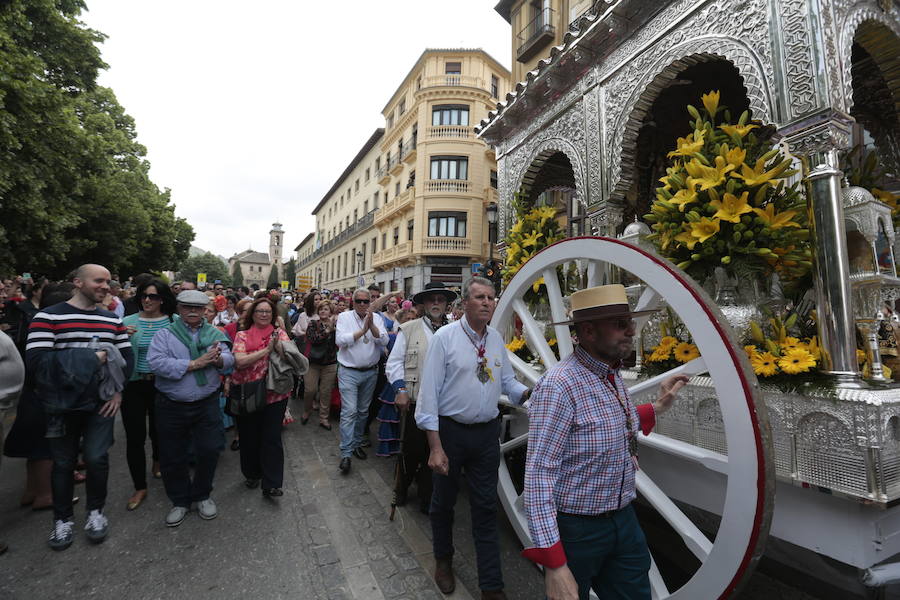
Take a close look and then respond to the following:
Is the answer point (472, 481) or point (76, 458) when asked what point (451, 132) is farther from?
point (472, 481)

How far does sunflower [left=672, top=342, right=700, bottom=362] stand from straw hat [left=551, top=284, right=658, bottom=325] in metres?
0.96

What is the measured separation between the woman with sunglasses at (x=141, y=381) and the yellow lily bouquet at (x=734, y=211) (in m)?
3.95

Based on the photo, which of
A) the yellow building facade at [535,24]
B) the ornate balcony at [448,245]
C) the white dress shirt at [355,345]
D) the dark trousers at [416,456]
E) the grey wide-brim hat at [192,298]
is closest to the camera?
the grey wide-brim hat at [192,298]

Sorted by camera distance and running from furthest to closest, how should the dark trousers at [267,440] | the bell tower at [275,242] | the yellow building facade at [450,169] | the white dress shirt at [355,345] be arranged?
the bell tower at [275,242] → the yellow building facade at [450,169] → the white dress shirt at [355,345] → the dark trousers at [267,440]

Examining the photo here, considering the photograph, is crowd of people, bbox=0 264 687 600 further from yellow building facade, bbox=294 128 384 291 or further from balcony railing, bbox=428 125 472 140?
yellow building facade, bbox=294 128 384 291

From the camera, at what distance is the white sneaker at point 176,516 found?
3.19 m

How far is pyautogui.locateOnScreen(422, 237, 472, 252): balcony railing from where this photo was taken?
74.0 feet

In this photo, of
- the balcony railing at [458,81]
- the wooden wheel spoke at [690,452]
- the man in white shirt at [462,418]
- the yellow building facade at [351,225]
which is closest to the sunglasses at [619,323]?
the wooden wheel spoke at [690,452]

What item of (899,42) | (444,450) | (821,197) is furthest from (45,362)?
(899,42)

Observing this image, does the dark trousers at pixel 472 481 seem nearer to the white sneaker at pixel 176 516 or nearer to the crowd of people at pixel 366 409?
the crowd of people at pixel 366 409

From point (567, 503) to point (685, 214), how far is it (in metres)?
1.80

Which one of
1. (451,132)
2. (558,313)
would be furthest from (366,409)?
(451,132)

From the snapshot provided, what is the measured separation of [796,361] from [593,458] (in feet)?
3.72

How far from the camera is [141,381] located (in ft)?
12.0
